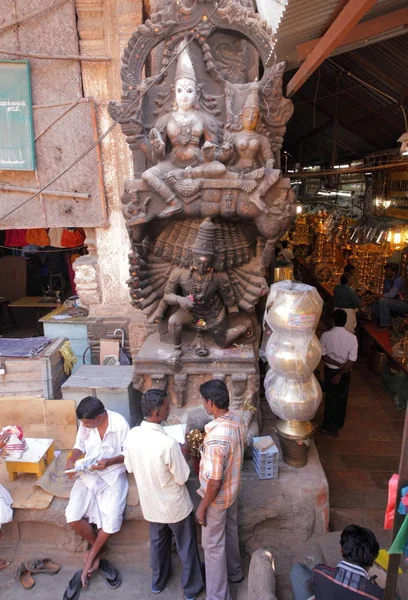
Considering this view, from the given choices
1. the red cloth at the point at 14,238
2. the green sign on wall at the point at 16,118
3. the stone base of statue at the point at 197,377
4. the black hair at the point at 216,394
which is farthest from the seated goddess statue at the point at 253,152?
the red cloth at the point at 14,238

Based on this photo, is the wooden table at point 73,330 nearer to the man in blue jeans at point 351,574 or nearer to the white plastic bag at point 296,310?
the white plastic bag at point 296,310

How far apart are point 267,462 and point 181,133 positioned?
3190mm

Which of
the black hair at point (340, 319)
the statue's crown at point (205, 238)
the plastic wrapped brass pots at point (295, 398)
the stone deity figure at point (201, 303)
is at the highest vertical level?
the statue's crown at point (205, 238)

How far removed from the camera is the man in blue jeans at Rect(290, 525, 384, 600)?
2229 millimetres

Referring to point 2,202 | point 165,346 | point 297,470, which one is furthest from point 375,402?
point 2,202

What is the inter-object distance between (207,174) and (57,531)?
3515mm

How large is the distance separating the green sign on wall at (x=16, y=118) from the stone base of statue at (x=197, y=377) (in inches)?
126

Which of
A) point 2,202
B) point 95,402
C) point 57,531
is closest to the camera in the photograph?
point 95,402

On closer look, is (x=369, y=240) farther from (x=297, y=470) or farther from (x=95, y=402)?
(x=95, y=402)

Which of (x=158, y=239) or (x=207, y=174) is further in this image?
(x=158, y=239)

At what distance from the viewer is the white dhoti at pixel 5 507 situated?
3426 millimetres

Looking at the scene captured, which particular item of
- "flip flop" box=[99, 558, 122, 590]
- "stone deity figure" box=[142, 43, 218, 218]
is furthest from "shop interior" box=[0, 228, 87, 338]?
"flip flop" box=[99, 558, 122, 590]

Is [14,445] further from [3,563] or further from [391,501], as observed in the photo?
[391,501]

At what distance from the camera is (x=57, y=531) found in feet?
12.1
